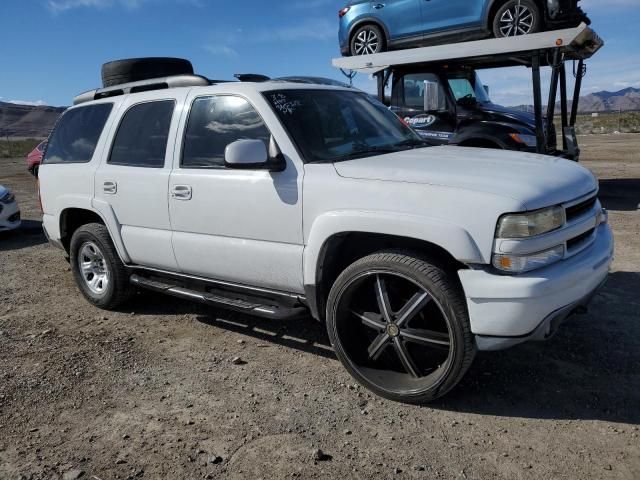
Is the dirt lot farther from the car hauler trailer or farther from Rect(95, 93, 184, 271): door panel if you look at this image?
the car hauler trailer

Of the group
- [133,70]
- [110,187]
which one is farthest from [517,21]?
[110,187]

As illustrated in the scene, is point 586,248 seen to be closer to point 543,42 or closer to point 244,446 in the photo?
point 244,446

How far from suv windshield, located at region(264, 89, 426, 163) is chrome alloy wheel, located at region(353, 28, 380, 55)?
582 centimetres

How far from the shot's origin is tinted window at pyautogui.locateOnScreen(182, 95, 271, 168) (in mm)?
3836

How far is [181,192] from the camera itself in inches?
159

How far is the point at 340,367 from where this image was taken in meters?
3.78

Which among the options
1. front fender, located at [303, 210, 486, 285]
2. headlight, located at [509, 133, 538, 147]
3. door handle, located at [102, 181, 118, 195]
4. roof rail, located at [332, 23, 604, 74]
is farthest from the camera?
headlight, located at [509, 133, 538, 147]

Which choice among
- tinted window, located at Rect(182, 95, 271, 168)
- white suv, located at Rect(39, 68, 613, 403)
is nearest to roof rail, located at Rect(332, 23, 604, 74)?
white suv, located at Rect(39, 68, 613, 403)

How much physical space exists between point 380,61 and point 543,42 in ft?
8.02

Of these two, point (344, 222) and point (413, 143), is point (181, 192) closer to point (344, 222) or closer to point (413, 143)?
point (344, 222)

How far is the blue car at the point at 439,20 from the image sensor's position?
842 centimetres

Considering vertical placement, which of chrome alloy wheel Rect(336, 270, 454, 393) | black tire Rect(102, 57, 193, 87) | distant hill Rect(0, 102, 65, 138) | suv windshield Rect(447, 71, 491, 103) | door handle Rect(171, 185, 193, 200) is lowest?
chrome alloy wheel Rect(336, 270, 454, 393)

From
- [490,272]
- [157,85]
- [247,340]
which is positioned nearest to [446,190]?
[490,272]

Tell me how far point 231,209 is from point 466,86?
6.42 m
